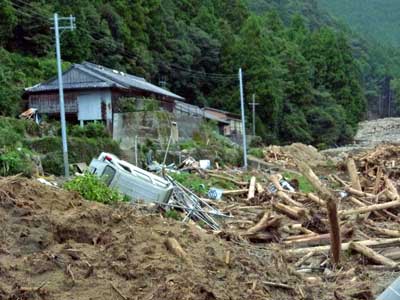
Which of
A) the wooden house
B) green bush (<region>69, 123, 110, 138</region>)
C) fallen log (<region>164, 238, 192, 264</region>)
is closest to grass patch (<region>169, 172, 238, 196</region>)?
green bush (<region>69, 123, 110, 138</region>)

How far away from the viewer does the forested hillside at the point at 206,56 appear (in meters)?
44.9

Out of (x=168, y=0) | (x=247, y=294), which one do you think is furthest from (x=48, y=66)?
(x=247, y=294)

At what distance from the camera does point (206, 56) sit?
66875 mm

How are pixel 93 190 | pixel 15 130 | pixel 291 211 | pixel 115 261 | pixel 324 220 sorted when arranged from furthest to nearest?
1. pixel 15 130
2. pixel 291 211
3. pixel 324 220
4. pixel 93 190
5. pixel 115 261

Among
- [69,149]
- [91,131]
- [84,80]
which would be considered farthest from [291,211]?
[84,80]

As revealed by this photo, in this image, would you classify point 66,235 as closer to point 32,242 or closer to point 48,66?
point 32,242

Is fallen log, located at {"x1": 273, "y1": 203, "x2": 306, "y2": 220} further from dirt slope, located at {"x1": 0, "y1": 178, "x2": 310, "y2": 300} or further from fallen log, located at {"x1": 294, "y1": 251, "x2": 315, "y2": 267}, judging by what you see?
dirt slope, located at {"x1": 0, "y1": 178, "x2": 310, "y2": 300}

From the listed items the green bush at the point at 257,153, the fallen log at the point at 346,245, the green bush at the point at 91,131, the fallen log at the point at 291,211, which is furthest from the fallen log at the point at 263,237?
the green bush at the point at 257,153

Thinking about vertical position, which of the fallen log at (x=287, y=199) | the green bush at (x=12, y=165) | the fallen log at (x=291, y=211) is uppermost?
the green bush at (x=12, y=165)

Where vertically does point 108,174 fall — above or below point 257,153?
above

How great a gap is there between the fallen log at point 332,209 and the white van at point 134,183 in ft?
15.1

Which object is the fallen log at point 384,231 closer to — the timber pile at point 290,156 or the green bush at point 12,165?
the green bush at point 12,165

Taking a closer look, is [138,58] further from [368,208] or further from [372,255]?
[372,255]

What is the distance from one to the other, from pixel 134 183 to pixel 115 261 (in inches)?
299
